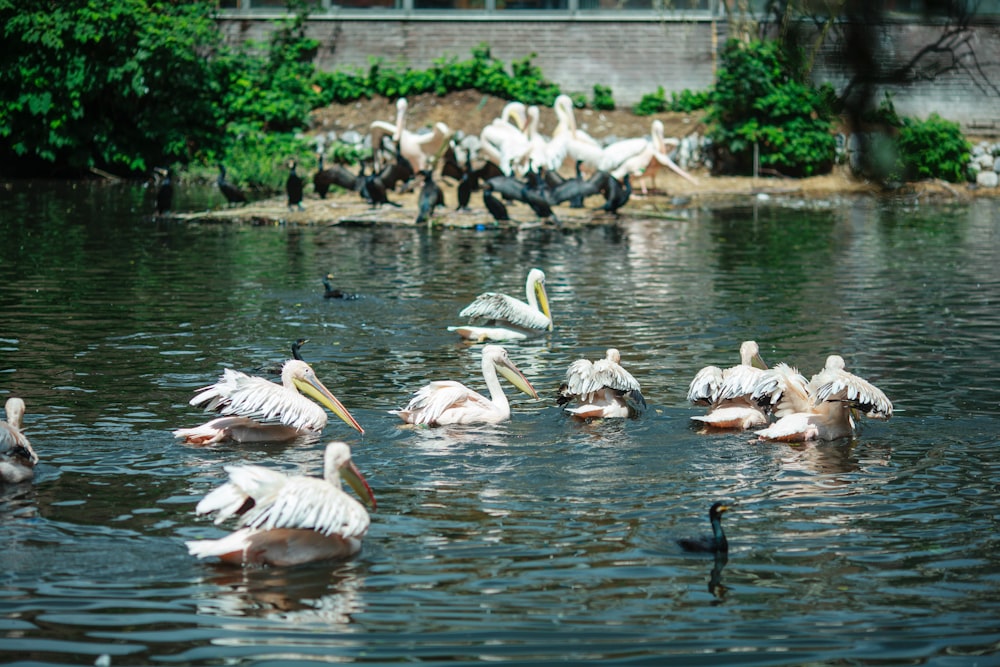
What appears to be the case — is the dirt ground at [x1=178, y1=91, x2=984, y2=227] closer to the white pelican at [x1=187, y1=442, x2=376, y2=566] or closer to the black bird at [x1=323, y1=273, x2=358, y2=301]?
the black bird at [x1=323, y1=273, x2=358, y2=301]

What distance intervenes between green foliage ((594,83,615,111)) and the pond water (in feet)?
48.4

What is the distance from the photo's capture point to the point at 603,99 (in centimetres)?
2941

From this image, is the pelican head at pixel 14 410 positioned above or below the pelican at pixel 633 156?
below

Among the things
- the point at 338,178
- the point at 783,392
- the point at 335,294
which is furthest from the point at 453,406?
the point at 338,178

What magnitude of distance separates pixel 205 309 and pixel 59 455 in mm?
5435

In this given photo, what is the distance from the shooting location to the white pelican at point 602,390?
8578 millimetres

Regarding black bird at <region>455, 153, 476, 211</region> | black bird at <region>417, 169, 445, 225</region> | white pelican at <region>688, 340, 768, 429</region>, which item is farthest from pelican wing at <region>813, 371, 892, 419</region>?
black bird at <region>455, 153, 476, 211</region>

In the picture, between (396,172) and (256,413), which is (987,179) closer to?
(396,172)

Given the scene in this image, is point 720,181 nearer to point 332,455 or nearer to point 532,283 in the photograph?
point 532,283

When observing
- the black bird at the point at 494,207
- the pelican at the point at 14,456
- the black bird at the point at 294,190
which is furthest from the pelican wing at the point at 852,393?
the black bird at the point at 294,190

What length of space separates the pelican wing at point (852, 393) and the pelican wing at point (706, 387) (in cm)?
63

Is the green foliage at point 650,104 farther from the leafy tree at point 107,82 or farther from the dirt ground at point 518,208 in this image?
the leafy tree at point 107,82

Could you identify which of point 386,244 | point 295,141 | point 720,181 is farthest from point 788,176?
point 386,244

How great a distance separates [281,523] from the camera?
5.81 meters
